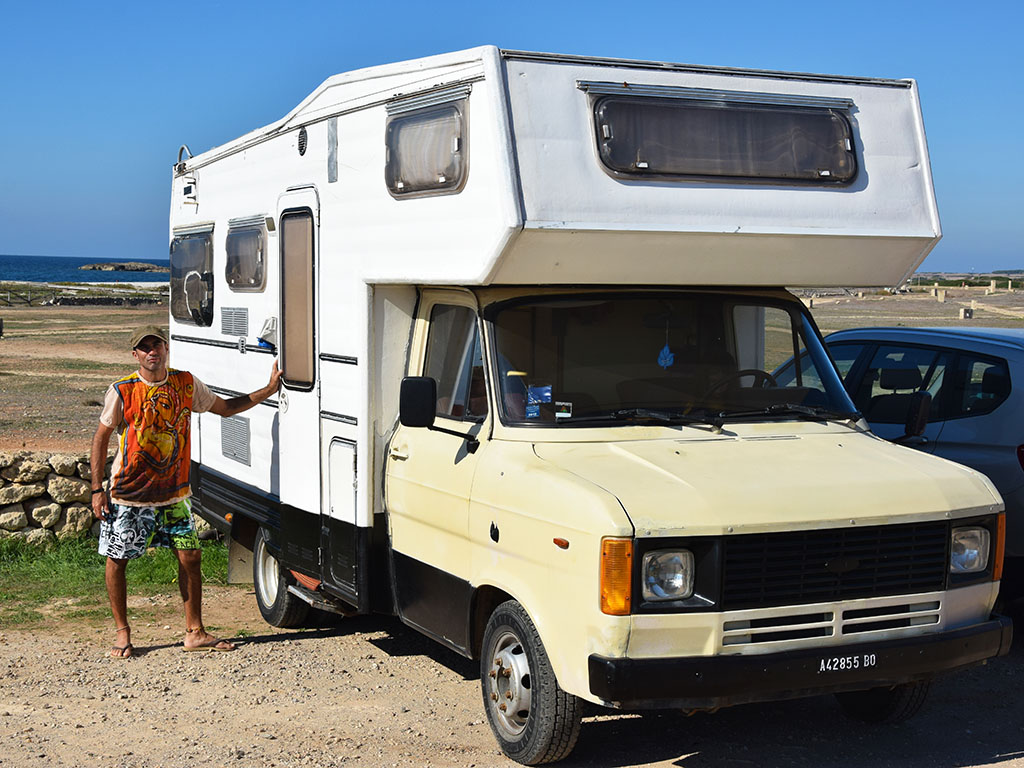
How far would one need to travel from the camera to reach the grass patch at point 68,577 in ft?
28.0

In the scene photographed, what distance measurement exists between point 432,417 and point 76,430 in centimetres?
1136

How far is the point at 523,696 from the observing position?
18.0ft

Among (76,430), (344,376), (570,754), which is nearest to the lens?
(570,754)

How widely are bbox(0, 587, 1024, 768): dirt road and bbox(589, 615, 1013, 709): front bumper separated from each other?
67 cm

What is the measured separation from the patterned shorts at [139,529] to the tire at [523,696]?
2559 mm

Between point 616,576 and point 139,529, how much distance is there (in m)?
3.63

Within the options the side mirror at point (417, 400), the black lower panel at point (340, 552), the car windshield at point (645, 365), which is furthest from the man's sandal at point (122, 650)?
the car windshield at point (645, 365)

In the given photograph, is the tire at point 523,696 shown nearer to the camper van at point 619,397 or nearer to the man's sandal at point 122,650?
the camper van at point 619,397

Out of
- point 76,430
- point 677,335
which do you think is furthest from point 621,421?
point 76,430

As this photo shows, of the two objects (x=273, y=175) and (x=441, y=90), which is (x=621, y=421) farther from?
(x=273, y=175)

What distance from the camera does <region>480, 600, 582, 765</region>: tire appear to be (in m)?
5.26

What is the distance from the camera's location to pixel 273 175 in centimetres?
785

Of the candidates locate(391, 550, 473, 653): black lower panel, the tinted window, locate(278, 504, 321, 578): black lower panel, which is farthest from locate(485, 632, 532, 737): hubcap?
the tinted window

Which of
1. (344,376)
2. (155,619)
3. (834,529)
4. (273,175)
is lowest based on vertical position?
(155,619)
